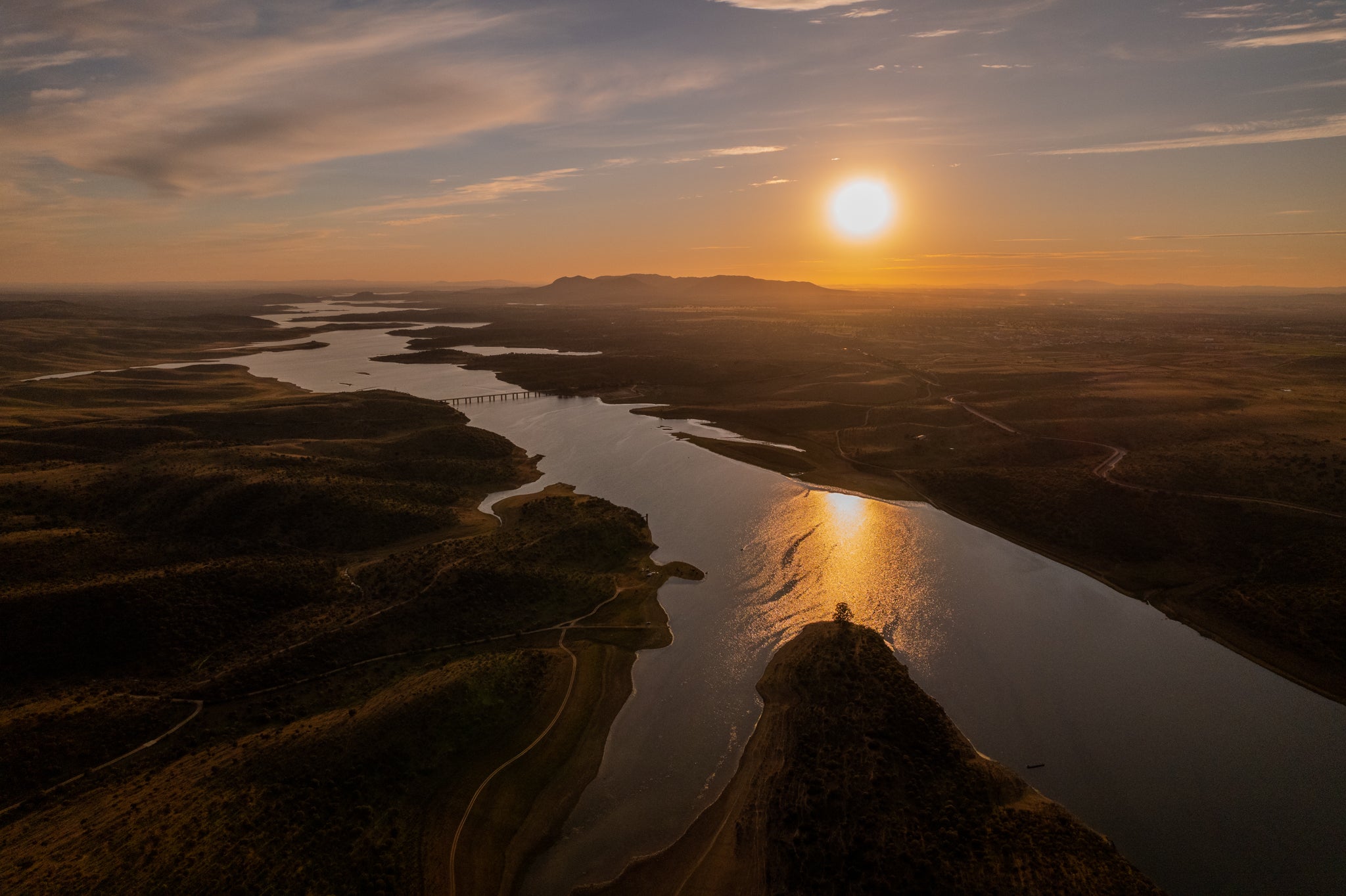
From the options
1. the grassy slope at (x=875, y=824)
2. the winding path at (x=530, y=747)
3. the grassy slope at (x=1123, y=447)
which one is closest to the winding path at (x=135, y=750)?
the winding path at (x=530, y=747)

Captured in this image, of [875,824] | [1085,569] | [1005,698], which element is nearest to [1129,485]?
[1085,569]

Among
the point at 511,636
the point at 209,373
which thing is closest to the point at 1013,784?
the point at 511,636

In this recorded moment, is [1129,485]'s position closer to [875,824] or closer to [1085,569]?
[1085,569]

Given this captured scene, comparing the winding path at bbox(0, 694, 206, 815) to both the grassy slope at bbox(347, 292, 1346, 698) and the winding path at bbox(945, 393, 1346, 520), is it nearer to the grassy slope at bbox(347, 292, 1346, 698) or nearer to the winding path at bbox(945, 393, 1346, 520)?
the grassy slope at bbox(347, 292, 1346, 698)

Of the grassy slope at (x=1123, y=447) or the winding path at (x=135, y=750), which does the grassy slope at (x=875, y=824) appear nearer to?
the winding path at (x=135, y=750)

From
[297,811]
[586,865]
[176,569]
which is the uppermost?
[176,569]

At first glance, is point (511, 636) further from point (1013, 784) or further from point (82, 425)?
point (82, 425)

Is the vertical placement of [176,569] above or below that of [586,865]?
above
